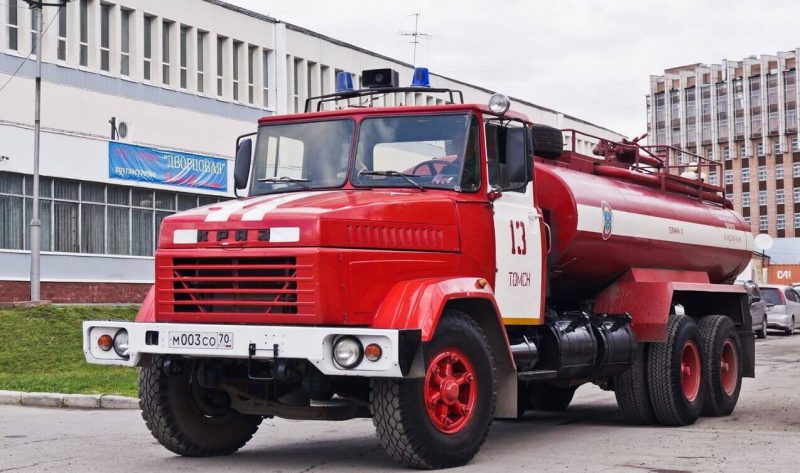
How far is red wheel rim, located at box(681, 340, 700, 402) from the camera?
44.7 ft

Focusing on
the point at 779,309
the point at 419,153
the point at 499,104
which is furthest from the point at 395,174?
the point at 779,309

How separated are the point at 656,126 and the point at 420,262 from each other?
434 ft

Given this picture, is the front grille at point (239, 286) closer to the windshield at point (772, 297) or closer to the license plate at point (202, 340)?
the license plate at point (202, 340)

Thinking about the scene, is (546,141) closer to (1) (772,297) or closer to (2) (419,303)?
(2) (419,303)

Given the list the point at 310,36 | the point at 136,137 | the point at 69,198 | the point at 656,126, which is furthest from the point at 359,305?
the point at 656,126

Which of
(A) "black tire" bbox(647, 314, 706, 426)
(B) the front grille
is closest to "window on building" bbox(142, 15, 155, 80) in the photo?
(A) "black tire" bbox(647, 314, 706, 426)

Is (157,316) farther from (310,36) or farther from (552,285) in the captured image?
(310,36)

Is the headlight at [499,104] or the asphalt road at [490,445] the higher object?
the headlight at [499,104]

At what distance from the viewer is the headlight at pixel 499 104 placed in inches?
416

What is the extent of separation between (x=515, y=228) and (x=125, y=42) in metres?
37.9

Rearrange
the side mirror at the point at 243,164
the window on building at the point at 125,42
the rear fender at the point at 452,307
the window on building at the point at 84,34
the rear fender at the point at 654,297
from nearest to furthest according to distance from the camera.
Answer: the rear fender at the point at 452,307
the side mirror at the point at 243,164
the rear fender at the point at 654,297
the window on building at the point at 84,34
the window on building at the point at 125,42

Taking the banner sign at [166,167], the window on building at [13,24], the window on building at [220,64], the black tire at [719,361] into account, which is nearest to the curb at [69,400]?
the black tire at [719,361]

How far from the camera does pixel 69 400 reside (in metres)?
16.1

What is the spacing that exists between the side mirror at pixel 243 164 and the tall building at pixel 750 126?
115497 millimetres
